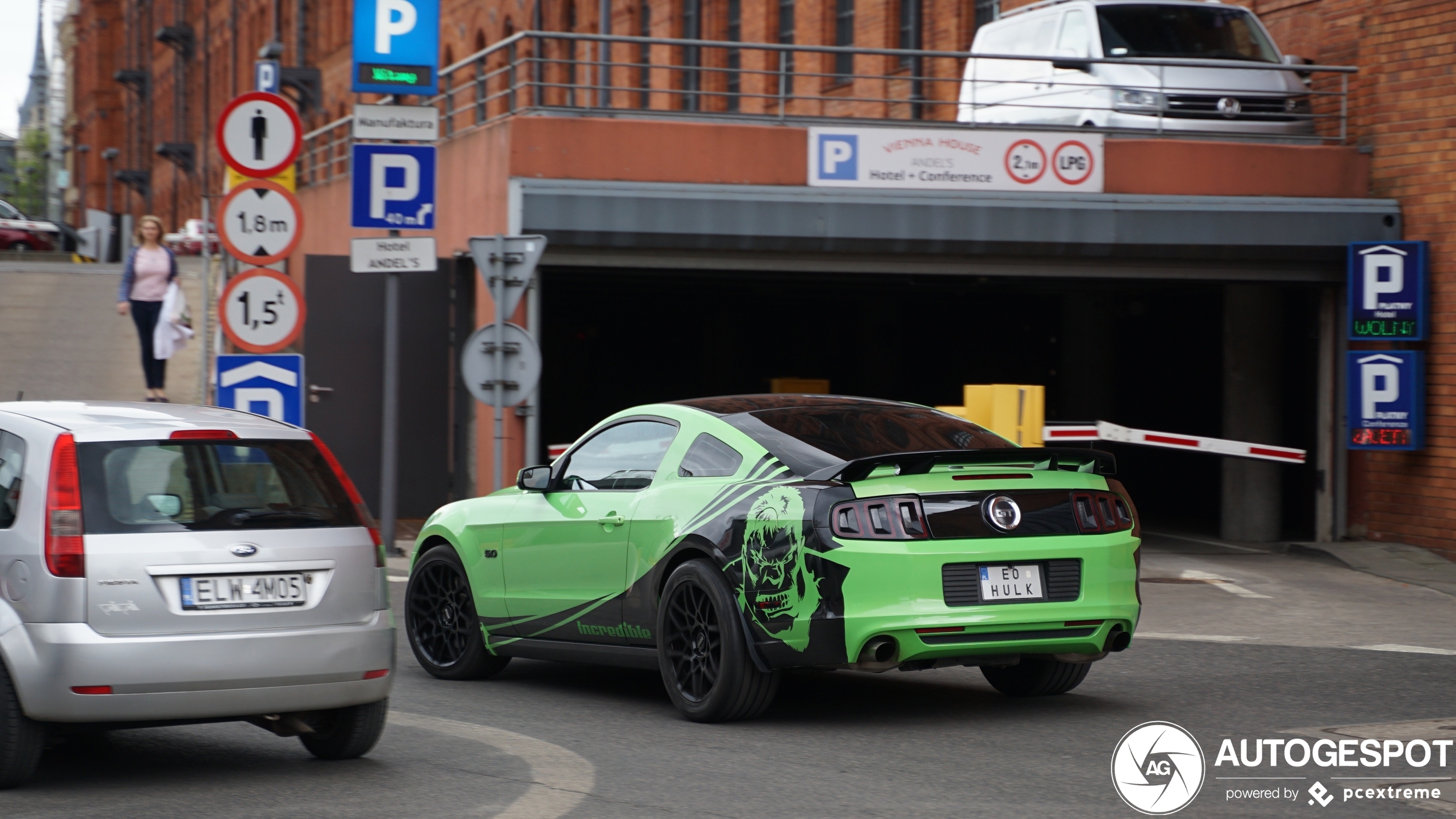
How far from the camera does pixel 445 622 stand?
9.66m

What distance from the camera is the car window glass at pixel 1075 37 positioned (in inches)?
736

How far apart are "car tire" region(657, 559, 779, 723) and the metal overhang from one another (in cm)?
845

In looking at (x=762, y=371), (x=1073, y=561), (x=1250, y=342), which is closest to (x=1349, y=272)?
(x=1250, y=342)

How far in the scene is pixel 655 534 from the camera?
8.25 m

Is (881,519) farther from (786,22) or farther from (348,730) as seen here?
(786,22)

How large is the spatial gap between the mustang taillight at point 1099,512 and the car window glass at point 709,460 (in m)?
1.47

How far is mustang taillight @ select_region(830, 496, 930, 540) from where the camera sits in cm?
746

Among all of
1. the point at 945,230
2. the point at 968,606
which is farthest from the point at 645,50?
the point at 968,606

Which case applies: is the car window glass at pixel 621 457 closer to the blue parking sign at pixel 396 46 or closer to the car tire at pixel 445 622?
the car tire at pixel 445 622

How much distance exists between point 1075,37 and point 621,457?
11.6 meters

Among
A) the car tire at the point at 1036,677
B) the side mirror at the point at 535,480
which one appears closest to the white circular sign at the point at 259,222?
the side mirror at the point at 535,480

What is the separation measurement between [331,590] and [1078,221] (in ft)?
37.5

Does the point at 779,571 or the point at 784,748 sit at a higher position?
the point at 779,571

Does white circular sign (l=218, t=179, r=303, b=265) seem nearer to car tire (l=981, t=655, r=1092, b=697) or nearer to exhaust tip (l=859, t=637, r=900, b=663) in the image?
car tire (l=981, t=655, r=1092, b=697)
